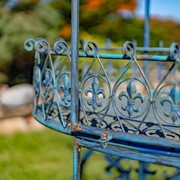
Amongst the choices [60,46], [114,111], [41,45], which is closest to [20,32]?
[41,45]

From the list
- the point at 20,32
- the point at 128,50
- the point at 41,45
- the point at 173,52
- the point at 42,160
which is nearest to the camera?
the point at 173,52

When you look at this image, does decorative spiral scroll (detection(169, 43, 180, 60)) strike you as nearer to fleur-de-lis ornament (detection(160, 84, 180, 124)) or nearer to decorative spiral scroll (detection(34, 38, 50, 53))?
fleur-de-lis ornament (detection(160, 84, 180, 124))

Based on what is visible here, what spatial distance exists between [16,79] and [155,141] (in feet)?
24.1

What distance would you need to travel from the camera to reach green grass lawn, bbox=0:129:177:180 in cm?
440

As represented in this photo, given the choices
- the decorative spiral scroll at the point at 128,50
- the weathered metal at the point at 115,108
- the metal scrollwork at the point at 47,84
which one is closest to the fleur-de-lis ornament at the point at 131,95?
the weathered metal at the point at 115,108

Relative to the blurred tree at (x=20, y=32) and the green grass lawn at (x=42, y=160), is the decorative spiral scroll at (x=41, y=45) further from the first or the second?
the blurred tree at (x=20, y=32)

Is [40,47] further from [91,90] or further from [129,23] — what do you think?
[129,23]

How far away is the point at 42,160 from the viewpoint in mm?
4941

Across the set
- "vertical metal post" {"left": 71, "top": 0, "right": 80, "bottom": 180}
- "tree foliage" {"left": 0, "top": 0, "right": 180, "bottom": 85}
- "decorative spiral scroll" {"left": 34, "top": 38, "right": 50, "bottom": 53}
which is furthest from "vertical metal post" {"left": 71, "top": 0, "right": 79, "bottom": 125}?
"tree foliage" {"left": 0, "top": 0, "right": 180, "bottom": 85}

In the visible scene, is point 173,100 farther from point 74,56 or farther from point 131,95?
point 74,56

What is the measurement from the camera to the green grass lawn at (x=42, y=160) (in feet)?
14.4

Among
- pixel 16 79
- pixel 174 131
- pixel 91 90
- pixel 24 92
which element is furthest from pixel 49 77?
pixel 16 79

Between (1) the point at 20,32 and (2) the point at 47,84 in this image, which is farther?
(1) the point at 20,32

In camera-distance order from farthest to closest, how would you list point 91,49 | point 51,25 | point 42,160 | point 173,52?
point 51,25
point 42,160
point 91,49
point 173,52
